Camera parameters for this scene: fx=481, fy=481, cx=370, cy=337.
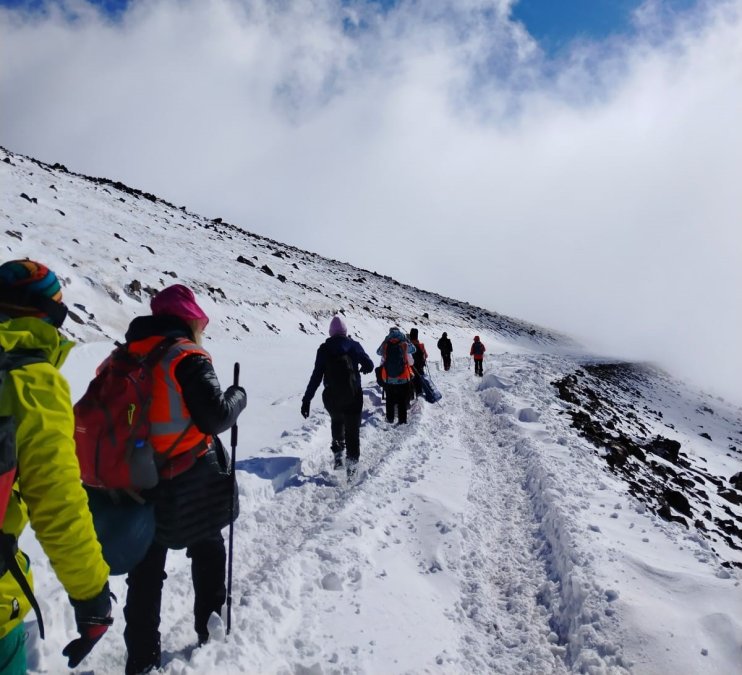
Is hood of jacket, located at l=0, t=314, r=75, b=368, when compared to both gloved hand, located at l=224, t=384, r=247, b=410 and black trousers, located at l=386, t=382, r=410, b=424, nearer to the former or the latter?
gloved hand, located at l=224, t=384, r=247, b=410

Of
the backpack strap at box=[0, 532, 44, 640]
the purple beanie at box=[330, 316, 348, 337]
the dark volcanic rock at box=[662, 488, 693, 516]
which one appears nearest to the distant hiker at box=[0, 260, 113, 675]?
the backpack strap at box=[0, 532, 44, 640]

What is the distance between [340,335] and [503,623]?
4.41 m

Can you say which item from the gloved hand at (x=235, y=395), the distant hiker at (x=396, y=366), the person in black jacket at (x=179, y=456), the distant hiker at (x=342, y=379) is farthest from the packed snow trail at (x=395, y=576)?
the distant hiker at (x=396, y=366)

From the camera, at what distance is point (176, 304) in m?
3.01

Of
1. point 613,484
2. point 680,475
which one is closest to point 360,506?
point 613,484

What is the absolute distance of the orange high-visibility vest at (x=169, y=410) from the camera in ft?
9.12

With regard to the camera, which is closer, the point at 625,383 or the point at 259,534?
the point at 259,534

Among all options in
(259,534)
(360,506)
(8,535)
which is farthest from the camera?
(360,506)

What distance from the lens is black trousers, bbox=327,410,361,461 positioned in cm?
752

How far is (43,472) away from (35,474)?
0.02m

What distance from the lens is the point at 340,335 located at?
7430 millimetres

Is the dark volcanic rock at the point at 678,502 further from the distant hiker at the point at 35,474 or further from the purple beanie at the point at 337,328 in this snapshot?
the distant hiker at the point at 35,474

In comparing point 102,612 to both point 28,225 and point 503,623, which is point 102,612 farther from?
point 28,225

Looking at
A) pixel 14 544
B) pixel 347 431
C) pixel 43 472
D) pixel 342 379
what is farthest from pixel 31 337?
pixel 347 431
